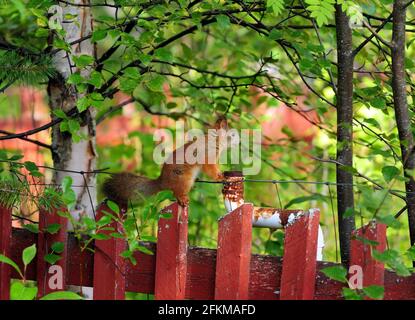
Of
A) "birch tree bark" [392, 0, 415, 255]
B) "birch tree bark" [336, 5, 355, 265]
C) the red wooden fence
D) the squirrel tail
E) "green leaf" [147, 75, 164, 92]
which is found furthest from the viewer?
the squirrel tail

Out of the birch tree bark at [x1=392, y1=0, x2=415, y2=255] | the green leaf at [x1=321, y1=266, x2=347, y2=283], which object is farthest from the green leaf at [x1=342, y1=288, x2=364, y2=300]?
the birch tree bark at [x1=392, y1=0, x2=415, y2=255]

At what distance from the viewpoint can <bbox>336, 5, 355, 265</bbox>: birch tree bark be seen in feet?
6.32

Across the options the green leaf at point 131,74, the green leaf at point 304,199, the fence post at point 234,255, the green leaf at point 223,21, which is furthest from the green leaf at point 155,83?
the green leaf at point 304,199

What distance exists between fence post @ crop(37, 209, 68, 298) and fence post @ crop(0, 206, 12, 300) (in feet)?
0.29

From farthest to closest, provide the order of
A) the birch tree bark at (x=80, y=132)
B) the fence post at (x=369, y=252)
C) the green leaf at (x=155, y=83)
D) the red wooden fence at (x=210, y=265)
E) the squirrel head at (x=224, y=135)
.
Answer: the squirrel head at (x=224, y=135) → the birch tree bark at (x=80, y=132) → the green leaf at (x=155, y=83) → the red wooden fence at (x=210, y=265) → the fence post at (x=369, y=252)

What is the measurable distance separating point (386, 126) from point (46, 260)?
3.65 metres

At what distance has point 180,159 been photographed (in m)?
2.54

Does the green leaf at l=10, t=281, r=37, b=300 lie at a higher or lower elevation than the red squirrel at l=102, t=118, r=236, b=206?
lower

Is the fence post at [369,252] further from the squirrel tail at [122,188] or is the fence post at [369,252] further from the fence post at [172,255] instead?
the squirrel tail at [122,188]

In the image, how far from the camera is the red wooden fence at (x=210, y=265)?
1.72 metres

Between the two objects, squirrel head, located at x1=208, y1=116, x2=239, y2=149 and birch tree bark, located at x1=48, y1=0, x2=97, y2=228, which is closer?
birch tree bark, located at x1=48, y1=0, x2=97, y2=228

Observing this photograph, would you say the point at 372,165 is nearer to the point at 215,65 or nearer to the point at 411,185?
the point at 215,65

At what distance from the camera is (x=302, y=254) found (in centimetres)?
173

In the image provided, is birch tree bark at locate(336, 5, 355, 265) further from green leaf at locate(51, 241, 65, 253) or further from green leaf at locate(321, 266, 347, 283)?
green leaf at locate(51, 241, 65, 253)
